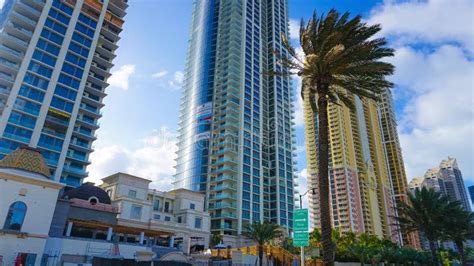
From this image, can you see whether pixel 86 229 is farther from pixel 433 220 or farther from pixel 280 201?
pixel 280 201

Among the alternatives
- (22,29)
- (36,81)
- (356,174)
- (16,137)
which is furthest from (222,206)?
(356,174)

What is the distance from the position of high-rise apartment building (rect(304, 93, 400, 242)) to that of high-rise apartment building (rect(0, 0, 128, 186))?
267 ft

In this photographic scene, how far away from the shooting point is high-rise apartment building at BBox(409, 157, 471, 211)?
537 ft

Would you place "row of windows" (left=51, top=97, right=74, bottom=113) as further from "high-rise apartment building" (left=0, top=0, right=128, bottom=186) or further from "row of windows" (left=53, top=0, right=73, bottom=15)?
"row of windows" (left=53, top=0, right=73, bottom=15)

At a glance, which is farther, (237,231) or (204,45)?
(204,45)

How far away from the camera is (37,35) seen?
62250 mm

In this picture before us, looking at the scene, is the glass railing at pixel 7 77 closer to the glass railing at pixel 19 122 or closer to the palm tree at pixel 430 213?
the glass railing at pixel 19 122

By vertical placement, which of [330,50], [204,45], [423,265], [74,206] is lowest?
[423,265]

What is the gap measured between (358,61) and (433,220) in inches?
1347

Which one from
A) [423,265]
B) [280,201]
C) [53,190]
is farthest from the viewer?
[280,201]

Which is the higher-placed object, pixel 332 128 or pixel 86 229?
pixel 332 128

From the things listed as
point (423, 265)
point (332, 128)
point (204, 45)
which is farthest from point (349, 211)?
point (204, 45)

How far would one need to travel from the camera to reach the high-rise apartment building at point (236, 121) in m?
85.5

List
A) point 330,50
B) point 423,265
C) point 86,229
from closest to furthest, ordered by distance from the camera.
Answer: point 330,50, point 86,229, point 423,265
